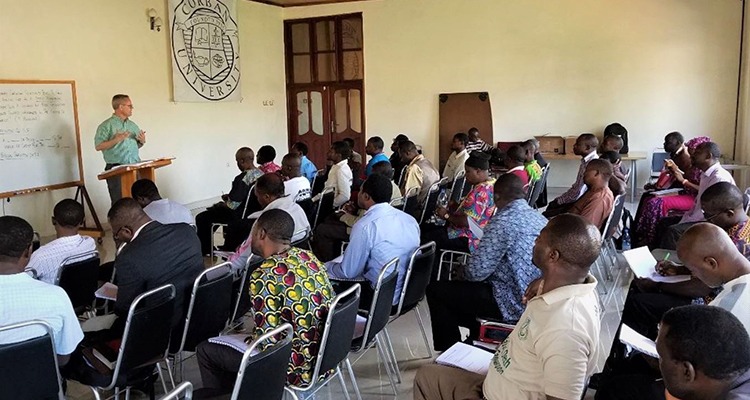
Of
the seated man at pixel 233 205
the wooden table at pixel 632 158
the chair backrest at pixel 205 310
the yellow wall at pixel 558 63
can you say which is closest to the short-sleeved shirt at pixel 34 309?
the chair backrest at pixel 205 310

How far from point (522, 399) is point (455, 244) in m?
2.63

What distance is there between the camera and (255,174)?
559cm

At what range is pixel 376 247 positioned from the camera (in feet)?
10.7

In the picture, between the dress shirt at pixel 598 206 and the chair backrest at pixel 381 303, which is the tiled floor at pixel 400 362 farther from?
the dress shirt at pixel 598 206

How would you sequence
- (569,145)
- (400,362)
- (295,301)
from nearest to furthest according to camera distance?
(295,301), (400,362), (569,145)

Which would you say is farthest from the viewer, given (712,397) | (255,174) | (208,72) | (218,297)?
(208,72)

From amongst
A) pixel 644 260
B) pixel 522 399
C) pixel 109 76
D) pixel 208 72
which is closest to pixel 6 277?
pixel 522 399

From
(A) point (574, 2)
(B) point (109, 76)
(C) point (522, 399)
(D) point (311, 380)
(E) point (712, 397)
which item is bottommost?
(D) point (311, 380)

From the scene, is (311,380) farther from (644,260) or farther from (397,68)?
(397,68)

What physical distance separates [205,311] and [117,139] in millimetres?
4564

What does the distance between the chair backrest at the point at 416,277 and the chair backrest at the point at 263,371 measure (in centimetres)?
111

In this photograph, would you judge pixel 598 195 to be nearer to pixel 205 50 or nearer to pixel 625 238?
pixel 625 238

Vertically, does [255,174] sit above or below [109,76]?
below

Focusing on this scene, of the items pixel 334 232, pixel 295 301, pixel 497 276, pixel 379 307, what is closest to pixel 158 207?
pixel 334 232
